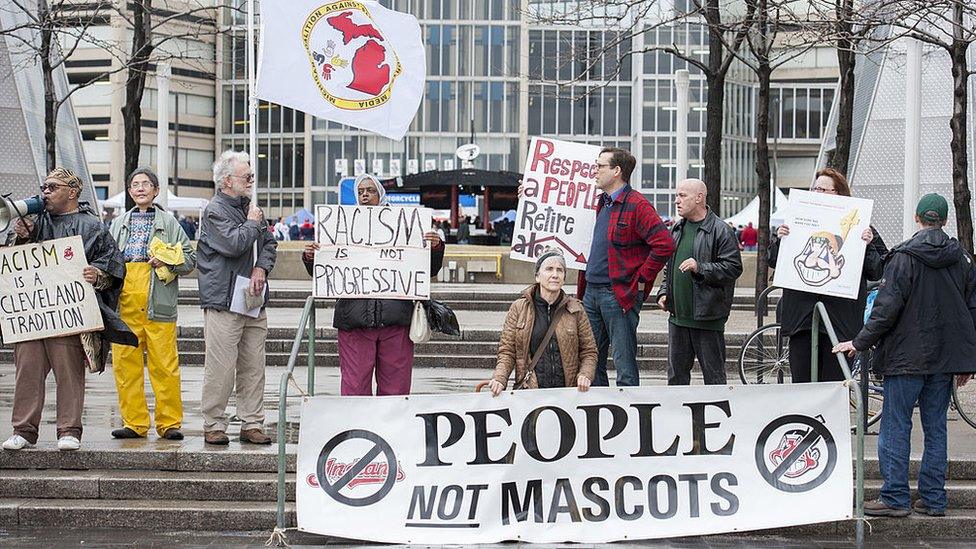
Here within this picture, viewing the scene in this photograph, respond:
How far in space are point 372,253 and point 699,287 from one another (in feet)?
7.59

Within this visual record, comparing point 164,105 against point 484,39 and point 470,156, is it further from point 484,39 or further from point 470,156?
point 484,39

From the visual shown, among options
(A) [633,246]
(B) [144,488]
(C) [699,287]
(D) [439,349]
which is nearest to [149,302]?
(B) [144,488]

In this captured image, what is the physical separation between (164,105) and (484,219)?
70.4 ft

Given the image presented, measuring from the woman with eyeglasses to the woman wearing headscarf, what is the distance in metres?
2.63

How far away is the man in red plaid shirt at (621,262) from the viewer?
9578mm

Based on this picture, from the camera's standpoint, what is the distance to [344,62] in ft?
32.6

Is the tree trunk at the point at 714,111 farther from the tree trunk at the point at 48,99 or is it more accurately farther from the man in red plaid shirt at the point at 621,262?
the man in red plaid shirt at the point at 621,262

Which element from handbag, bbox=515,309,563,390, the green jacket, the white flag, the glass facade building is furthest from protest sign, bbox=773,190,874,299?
the glass facade building

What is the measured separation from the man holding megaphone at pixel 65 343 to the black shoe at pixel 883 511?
199 inches

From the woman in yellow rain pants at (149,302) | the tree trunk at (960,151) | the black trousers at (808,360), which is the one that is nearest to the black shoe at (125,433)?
the woman in yellow rain pants at (149,302)

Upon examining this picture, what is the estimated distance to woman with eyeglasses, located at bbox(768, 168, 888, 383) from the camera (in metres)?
9.71

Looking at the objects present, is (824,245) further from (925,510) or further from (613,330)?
(925,510)

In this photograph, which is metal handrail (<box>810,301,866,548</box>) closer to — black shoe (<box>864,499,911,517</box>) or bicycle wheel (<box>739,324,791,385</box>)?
black shoe (<box>864,499,911,517</box>)

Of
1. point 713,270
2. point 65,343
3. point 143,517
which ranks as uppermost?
point 713,270
